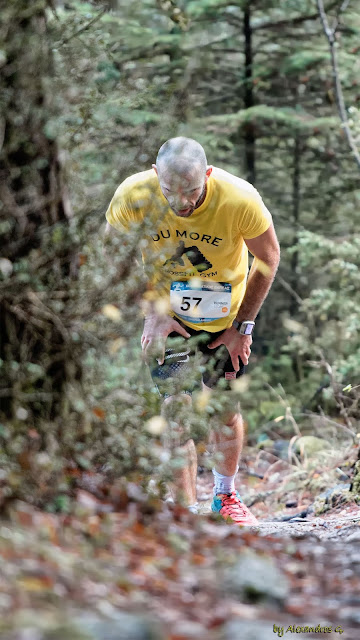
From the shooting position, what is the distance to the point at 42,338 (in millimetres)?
3453

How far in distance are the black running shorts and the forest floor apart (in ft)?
1.92

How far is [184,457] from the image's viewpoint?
145 inches

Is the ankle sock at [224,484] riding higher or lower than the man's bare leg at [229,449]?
lower

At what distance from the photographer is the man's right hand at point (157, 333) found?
405 centimetres

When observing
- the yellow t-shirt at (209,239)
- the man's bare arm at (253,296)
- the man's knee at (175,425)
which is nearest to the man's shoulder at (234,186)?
the yellow t-shirt at (209,239)

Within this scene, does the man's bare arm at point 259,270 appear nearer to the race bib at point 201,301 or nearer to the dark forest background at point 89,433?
the race bib at point 201,301

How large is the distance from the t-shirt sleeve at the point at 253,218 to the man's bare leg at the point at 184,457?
52.2 inches

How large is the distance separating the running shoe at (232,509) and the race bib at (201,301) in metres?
1.31

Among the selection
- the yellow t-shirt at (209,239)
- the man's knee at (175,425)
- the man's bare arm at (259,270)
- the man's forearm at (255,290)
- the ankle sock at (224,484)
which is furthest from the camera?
the ankle sock at (224,484)

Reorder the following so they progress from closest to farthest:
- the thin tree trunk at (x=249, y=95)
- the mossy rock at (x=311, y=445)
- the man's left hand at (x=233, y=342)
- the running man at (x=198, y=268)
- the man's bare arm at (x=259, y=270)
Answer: the running man at (x=198, y=268) < the man's bare arm at (x=259, y=270) < the man's left hand at (x=233, y=342) < the mossy rock at (x=311, y=445) < the thin tree trunk at (x=249, y=95)

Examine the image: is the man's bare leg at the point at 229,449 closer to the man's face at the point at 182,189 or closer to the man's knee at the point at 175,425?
the man's face at the point at 182,189

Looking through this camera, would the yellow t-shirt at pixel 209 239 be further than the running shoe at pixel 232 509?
No

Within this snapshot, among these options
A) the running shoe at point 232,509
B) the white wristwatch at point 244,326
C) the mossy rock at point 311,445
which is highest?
the white wristwatch at point 244,326

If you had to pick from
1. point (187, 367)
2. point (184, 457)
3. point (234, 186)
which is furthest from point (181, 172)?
point (184, 457)
